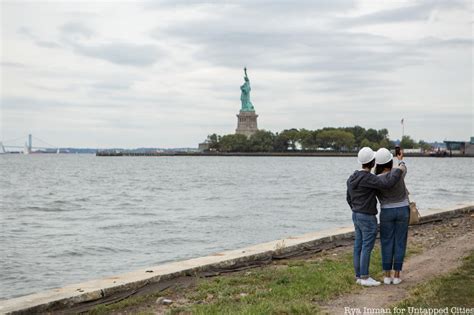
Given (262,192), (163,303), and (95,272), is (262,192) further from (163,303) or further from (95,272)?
(163,303)

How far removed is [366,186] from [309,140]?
185 meters

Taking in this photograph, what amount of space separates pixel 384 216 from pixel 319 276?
1.52 metres

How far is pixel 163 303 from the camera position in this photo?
9281 mm

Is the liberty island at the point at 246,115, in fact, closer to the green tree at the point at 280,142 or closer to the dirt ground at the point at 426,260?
the green tree at the point at 280,142

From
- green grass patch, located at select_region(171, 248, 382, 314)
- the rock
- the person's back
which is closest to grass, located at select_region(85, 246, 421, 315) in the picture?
green grass patch, located at select_region(171, 248, 382, 314)

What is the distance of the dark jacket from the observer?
362 inches

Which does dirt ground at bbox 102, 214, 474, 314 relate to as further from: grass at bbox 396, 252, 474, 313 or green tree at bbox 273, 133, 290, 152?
green tree at bbox 273, 133, 290, 152

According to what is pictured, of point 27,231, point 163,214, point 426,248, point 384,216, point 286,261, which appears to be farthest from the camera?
point 163,214

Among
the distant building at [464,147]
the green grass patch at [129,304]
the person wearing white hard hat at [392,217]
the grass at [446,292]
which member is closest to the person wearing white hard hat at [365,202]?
the person wearing white hard hat at [392,217]

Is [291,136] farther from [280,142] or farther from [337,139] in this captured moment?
[337,139]

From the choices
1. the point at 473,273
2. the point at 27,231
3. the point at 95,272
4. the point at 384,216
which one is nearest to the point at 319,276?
the point at 384,216

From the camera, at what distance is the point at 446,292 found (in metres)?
8.80

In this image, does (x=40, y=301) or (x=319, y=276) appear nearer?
(x=40, y=301)

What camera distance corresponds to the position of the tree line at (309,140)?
188 metres
